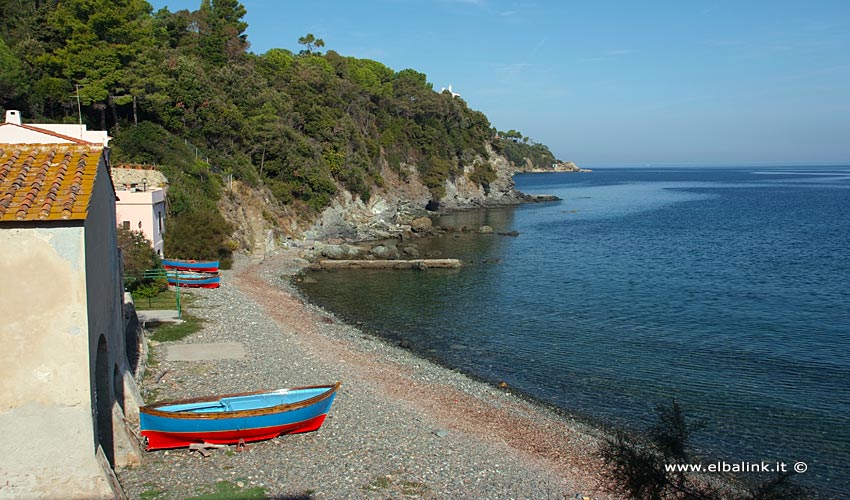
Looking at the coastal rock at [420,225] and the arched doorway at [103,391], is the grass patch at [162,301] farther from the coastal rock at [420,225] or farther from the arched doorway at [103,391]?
the coastal rock at [420,225]

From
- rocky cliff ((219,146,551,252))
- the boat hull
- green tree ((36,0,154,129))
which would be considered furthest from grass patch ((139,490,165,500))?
green tree ((36,0,154,129))

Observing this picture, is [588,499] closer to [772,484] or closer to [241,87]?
[772,484]

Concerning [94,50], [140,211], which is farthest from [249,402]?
[94,50]

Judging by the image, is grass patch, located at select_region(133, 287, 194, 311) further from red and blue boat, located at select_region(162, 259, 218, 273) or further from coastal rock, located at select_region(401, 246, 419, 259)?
coastal rock, located at select_region(401, 246, 419, 259)

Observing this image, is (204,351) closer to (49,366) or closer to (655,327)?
(49,366)

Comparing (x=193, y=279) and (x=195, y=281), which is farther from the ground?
(x=193, y=279)

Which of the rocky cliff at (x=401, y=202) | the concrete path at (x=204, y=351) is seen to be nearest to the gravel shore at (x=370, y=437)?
the concrete path at (x=204, y=351)

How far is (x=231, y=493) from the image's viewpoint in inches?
498

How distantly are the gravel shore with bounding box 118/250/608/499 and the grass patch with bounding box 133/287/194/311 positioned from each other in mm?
1338

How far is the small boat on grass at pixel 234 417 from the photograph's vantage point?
14117 mm

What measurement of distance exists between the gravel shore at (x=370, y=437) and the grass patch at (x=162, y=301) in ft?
4.39

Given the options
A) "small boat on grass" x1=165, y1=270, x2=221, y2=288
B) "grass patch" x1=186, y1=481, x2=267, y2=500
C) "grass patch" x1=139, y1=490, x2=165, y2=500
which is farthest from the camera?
"small boat on grass" x1=165, y1=270, x2=221, y2=288

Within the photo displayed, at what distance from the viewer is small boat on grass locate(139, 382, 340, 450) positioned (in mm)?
14117

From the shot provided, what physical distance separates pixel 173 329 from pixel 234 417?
37.7ft
